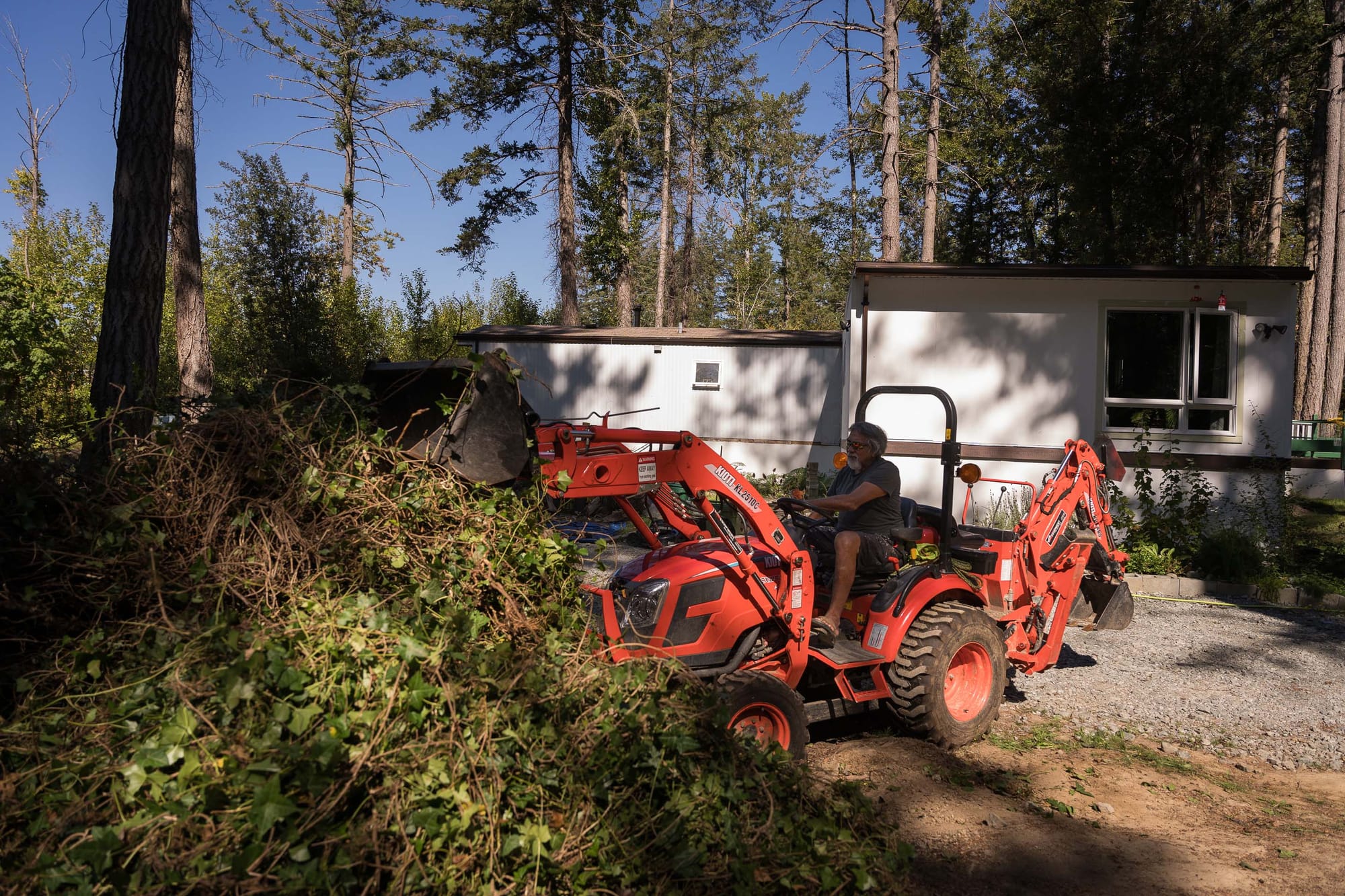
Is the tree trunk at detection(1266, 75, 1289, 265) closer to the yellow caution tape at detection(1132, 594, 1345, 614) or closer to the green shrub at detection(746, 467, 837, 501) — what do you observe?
the green shrub at detection(746, 467, 837, 501)

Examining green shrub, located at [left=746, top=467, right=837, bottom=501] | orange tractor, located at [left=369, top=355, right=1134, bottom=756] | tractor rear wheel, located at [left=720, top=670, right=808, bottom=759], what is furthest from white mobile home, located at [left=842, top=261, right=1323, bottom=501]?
tractor rear wheel, located at [left=720, top=670, right=808, bottom=759]

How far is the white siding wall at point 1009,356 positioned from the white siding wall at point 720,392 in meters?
3.37

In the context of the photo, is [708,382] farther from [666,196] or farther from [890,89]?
[666,196]

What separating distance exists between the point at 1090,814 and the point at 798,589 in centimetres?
193

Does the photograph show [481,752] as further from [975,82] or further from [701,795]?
[975,82]

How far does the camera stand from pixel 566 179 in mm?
24750

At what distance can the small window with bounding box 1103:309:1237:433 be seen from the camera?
12406 mm

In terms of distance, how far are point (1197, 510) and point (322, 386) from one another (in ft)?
36.2

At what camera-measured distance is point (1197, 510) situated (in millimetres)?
11391

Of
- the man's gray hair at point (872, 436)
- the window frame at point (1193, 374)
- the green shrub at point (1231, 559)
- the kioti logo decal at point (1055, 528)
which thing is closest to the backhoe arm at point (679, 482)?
the man's gray hair at point (872, 436)

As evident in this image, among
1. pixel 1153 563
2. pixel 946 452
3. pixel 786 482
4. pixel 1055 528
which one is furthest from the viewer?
pixel 786 482

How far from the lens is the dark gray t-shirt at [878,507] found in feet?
18.4

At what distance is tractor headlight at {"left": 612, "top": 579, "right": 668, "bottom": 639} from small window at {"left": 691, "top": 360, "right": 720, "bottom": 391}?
40.9 ft

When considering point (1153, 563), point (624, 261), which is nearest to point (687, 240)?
point (624, 261)
